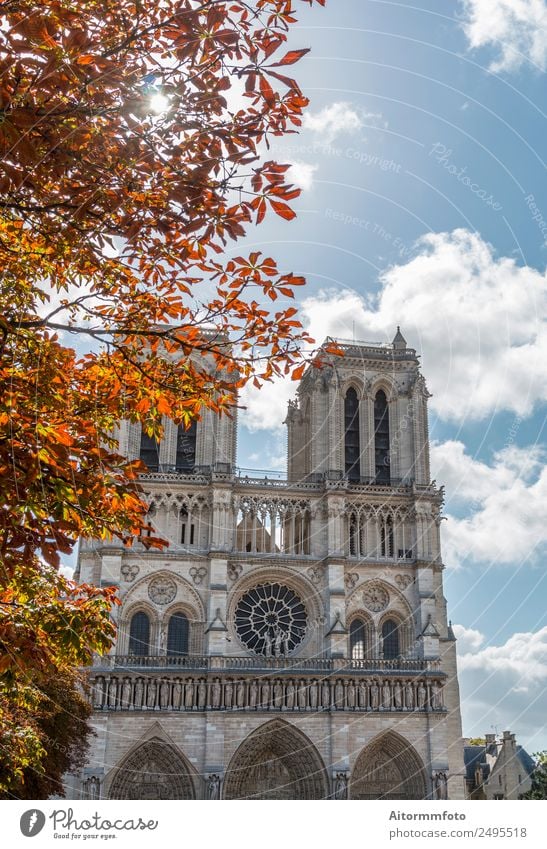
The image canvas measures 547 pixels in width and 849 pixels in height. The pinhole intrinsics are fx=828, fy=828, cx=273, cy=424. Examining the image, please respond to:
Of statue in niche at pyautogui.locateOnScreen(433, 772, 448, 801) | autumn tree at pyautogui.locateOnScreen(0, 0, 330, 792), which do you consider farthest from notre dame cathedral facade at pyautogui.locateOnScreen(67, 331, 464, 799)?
autumn tree at pyautogui.locateOnScreen(0, 0, 330, 792)

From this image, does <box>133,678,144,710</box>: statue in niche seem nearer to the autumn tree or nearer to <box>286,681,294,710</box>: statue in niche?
<box>286,681,294,710</box>: statue in niche

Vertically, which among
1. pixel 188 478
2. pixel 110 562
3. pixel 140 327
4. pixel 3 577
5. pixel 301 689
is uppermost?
pixel 188 478

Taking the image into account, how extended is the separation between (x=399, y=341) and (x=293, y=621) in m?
14.1

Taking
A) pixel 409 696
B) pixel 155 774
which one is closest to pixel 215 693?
pixel 155 774

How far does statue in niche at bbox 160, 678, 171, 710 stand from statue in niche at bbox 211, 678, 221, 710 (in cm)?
157

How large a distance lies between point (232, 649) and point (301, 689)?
3005 millimetres

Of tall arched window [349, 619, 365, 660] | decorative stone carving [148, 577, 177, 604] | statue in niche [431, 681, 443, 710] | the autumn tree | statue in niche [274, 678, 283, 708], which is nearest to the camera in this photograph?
the autumn tree

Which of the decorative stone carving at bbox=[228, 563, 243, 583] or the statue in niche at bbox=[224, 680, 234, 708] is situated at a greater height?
the decorative stone carving at bbox=[228, 563, 243, 583]

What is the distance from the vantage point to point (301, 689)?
30.4 meters

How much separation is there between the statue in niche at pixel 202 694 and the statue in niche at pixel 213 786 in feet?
7.72

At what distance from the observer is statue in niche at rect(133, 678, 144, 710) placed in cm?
2898

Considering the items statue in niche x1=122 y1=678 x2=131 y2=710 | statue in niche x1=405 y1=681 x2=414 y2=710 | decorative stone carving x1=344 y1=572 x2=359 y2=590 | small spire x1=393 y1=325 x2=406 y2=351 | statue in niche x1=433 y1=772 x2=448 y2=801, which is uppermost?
small spire x1=393 y1=325 x2=406 y2=351
